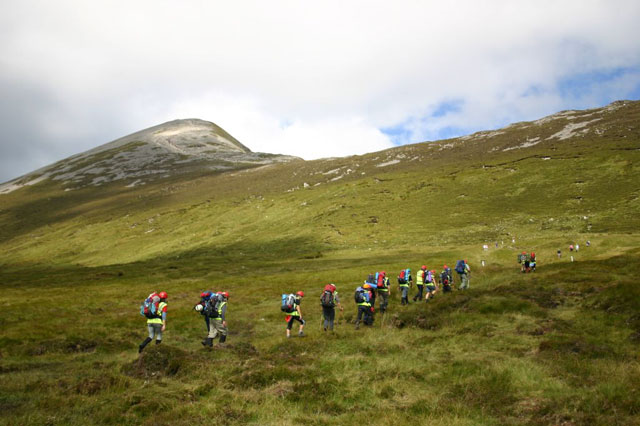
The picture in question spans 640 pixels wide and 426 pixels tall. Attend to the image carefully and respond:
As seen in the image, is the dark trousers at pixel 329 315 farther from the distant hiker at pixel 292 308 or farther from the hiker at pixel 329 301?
the distant hiker at pixel 292 308

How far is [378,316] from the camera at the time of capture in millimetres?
26266

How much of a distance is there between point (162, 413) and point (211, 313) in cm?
953

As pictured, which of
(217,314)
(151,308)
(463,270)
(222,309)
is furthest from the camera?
(463,270)

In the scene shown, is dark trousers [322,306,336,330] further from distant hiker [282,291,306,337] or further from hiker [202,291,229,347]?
hiker [202,291,229,347]

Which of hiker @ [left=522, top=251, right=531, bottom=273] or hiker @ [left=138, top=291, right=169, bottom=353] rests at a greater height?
hiker @ [left=138, top=291, right=169, bottom=353]

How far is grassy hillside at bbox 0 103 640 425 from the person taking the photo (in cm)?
1152

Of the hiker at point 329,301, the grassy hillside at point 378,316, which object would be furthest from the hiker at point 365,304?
the hiker at point 329,301

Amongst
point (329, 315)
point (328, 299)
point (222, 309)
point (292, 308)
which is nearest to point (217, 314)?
point (222, 309)

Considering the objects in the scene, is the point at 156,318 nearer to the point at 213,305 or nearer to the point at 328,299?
the point at 213,305

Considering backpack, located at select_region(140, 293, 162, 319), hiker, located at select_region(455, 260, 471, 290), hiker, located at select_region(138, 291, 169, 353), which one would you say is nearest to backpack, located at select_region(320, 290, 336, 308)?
hiker, located at select_region(138, 291, 169, 353)

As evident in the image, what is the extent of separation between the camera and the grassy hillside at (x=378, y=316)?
1152 centimetres

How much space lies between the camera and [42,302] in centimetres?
4016

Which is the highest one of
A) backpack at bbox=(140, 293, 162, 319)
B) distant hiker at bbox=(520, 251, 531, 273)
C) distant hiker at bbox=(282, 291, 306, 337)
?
backpack at bbox=(140, 293, 162, 319)

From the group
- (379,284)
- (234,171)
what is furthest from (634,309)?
(234,171)
